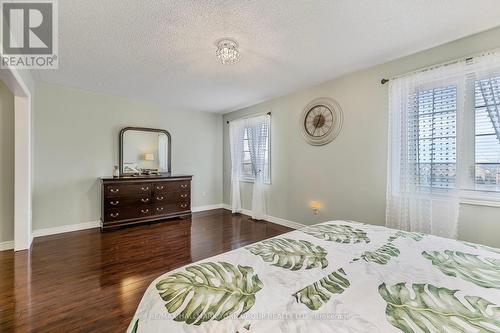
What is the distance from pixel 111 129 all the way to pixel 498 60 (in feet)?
17.7

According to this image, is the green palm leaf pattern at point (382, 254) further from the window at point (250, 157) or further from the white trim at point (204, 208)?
the white trim at point (204, 208)

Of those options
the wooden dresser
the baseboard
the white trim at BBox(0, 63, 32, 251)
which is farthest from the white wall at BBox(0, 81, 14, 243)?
the baseboard

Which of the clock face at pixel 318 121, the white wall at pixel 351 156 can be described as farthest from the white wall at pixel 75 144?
the clock face at pixel 318 121

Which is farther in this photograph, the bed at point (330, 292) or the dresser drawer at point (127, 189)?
the dresser drawer at point (127, 189)

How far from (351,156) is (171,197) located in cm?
342

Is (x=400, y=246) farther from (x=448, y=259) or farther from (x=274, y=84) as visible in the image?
(x=274, y=84)

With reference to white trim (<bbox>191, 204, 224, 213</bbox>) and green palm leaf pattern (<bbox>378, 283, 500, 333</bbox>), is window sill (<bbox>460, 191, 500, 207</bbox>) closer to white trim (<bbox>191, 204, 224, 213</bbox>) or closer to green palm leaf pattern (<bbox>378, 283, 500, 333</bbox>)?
green palm leaf pattern (<bbox>378, 283, 500, 333</bbox>)

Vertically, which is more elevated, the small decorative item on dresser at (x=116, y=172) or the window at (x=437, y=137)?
the window at (x=437, y=137)

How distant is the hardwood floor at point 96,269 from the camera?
1.70 meters

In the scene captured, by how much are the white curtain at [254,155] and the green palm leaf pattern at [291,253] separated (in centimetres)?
293

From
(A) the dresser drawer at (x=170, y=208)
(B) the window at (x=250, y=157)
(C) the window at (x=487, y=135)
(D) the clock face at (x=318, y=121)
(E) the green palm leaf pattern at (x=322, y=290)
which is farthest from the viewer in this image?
(B) the window at (x=250, y=157)

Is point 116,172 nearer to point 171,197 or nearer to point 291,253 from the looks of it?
point 171,197

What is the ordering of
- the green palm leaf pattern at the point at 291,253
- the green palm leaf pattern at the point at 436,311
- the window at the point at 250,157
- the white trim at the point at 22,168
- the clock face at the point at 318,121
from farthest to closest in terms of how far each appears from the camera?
the window at the point at 250,157 < the clock face at the point at 318,121 < the white trim at the point at 22,168 < the green palm leaf pattern at the point at 291,253 < the green palm leaf pattern at the point at 436,311

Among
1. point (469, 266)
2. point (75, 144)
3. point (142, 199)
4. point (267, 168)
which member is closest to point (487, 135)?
point (469, 266)
